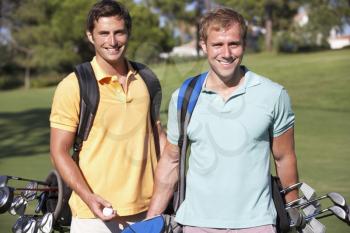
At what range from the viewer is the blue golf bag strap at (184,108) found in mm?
3406

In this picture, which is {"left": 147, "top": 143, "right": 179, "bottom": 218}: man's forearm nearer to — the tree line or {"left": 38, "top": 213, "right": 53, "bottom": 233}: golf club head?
{"left": 38, "top": 213, "right": 53, "bottom": 233}: golf club head

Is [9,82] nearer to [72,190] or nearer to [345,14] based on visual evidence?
[345,14]

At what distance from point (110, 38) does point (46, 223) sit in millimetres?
1028

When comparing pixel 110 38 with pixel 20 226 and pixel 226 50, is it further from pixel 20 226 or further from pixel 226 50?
pixel 20 226

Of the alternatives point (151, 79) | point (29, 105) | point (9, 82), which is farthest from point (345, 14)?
point (151, 79)

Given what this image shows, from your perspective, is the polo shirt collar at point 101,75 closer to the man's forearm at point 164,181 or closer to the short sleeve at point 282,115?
the man's forearm at point 164,181

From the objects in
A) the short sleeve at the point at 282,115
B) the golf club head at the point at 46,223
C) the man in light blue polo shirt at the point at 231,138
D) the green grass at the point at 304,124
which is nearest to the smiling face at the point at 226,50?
the man in light blue polo shirt at the point at 231,138

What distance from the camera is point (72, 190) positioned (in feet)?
12.7

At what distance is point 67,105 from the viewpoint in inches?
147

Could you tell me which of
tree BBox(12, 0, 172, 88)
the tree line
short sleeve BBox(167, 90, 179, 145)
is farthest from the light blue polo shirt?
tree BBox(12, 0, 172, 88)

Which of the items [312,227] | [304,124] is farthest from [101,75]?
[304,124]

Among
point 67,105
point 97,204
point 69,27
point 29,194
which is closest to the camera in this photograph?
point 97,204

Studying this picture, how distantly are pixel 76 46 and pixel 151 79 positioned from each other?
193 ft

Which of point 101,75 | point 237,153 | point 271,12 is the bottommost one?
point 271,12
